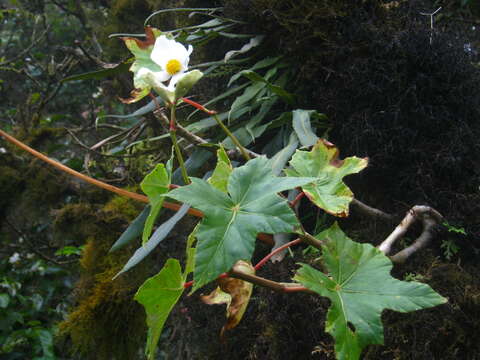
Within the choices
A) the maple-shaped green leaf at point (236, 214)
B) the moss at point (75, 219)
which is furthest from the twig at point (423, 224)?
the moss at point (75, 219)

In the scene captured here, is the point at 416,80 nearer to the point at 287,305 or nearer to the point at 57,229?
the point at 287,305

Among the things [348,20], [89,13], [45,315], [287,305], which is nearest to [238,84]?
[348,20]

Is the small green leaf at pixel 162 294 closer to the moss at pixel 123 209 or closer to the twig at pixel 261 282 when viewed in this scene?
the twig at pixel 261 282

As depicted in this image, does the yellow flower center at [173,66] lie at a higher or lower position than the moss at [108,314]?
higher

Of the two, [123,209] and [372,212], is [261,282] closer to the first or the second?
[372,212]

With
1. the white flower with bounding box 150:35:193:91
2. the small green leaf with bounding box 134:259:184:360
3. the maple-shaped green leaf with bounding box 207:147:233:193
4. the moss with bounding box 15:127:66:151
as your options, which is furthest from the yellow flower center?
the moss with bounding box 15:127:66:151

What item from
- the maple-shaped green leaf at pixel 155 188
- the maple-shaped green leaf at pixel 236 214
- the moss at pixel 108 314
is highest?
the maple-shaped green leaf at pixel 236 214
